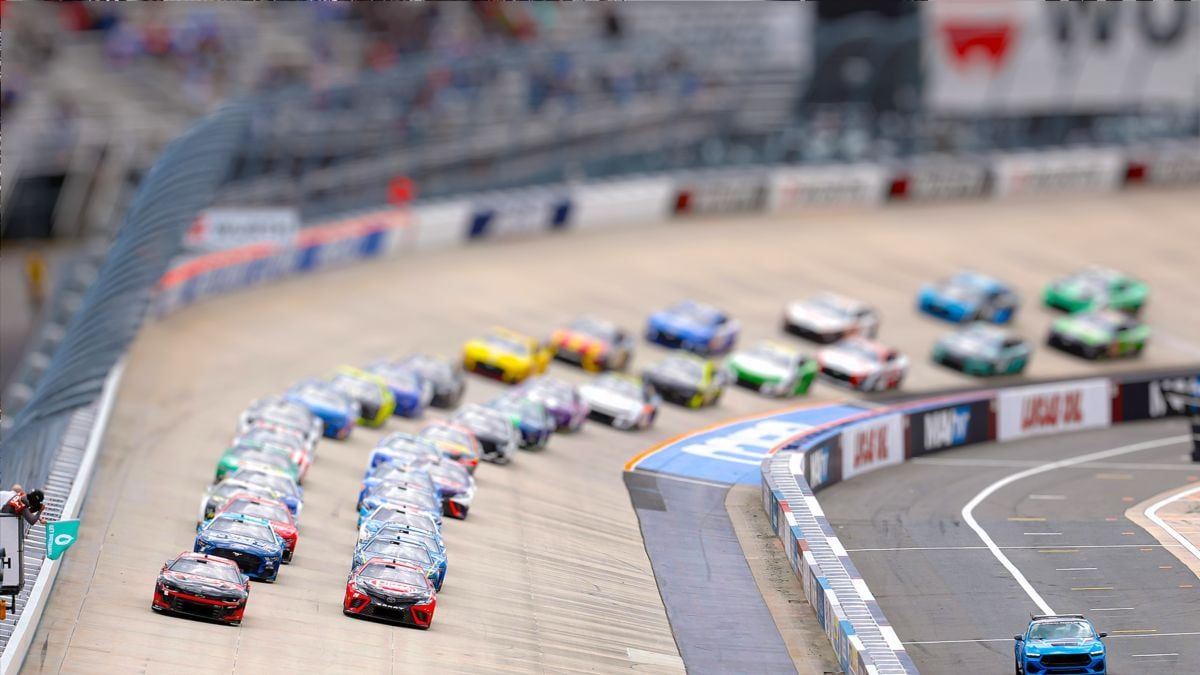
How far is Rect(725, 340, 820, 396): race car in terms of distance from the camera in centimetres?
4662

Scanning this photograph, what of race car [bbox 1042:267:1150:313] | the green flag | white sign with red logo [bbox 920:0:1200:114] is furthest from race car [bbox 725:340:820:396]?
white sign with red logo [bbox 920:0:1200:114]

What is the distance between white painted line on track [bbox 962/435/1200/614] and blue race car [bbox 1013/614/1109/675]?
3790mm

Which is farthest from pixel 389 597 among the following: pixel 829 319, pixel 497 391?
pixel 829 319

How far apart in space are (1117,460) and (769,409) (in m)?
8.27

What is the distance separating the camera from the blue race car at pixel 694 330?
4950 centimetres

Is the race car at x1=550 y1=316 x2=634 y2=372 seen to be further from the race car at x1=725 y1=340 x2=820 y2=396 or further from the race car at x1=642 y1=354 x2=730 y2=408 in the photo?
the race car at x1=725 y1=340 x2=820 y2=396

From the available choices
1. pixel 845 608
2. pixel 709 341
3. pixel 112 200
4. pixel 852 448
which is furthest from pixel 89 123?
pixel 845 608

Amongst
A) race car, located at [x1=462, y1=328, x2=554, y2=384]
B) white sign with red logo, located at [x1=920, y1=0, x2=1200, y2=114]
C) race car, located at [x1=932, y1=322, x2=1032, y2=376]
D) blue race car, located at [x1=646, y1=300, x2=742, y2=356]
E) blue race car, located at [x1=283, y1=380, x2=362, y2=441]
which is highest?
white sign with red logo, located at [x1=920, y1=0, x2=1200, y2=114]

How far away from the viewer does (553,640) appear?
29.4 metres

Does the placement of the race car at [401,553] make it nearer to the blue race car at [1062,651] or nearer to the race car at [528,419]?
the blue race car at [1062,651]

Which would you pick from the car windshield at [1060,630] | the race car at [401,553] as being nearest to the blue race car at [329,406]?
the race car at [401,553]

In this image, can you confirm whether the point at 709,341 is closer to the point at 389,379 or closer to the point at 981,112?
the point at 389,379

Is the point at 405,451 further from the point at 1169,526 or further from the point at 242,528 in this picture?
the point at 1169,526

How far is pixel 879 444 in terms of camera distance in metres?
41.8
